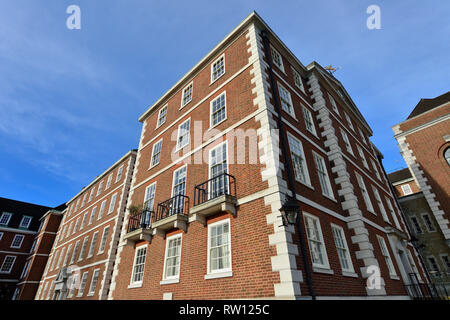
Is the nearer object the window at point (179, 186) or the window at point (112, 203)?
the window at point (179, 186)

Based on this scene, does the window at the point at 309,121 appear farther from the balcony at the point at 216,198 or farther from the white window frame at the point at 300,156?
the balcony at the point at 216,198

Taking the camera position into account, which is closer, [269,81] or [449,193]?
[269,81]

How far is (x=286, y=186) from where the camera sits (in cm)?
925

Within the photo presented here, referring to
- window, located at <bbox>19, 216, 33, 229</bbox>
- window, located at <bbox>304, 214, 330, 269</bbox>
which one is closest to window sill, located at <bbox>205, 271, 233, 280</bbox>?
window, located at <bbox>304, 214, 330, 269</bbox>

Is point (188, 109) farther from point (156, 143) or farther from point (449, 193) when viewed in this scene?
point (449, 193)

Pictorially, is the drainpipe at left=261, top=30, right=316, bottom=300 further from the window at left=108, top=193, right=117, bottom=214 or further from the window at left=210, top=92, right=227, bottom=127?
the window at left=108, top=193, right=117, bottom=214

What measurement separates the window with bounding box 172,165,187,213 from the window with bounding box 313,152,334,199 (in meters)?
7.24

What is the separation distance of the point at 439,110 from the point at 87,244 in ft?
129

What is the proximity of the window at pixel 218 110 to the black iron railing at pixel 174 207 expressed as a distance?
Result: 14.3ft

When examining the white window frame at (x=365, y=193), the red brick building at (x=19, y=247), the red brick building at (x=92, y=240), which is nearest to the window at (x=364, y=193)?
the white window frame at (x=365, y=193)

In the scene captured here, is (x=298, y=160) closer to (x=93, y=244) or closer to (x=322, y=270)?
(x=322, y=270)

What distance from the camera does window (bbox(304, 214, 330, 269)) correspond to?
8.99 m

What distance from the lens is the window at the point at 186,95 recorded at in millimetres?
16703
